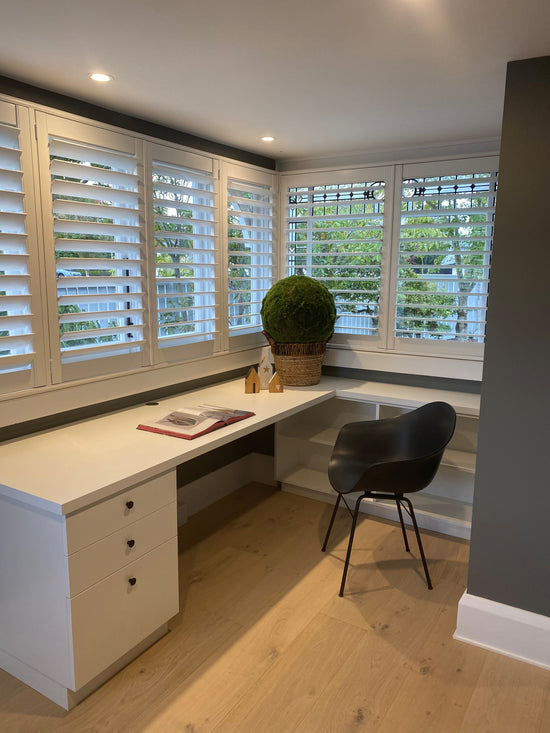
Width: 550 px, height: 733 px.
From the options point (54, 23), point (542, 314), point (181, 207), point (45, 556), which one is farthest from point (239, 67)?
point (45, 556)

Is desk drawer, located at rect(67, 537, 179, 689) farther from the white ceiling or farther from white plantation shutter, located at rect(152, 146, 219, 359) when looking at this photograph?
the white ceiling

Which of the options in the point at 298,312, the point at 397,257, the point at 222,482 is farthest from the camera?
the point at 222,482

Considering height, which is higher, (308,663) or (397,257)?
(397,257)

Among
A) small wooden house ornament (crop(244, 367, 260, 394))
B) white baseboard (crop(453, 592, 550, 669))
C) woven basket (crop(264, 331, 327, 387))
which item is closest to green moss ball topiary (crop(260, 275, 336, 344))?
woven basket (crop(264, 331, 327, 387))

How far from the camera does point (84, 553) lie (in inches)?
70.5

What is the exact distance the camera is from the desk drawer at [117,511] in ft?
5.75

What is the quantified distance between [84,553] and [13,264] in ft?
3.73

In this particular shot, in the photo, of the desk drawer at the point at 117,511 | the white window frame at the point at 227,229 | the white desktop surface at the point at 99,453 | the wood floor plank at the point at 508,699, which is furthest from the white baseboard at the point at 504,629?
the white window frame at the point at 227,229

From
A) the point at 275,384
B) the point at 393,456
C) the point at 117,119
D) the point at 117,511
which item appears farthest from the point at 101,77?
the point at 393,456

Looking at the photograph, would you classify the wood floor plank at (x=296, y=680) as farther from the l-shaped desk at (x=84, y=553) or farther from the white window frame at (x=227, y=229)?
the white window frame at (x=227, y=229)

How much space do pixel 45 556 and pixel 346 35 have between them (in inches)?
75.6

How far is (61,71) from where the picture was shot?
6.81 ft

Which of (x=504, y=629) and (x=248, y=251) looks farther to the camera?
(x=248, y=251)

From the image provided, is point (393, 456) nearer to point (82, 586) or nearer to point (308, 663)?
point (308, 663)
